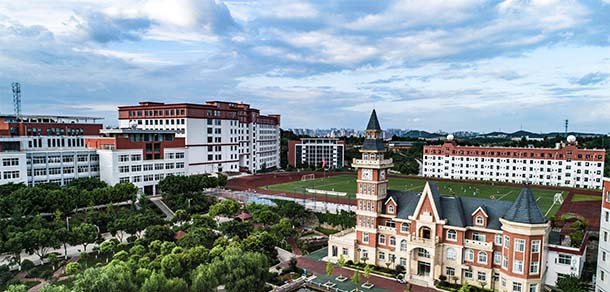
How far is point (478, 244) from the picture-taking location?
27.7 meters

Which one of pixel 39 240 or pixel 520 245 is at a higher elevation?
pixel 520 245

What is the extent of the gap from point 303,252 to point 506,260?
17159 millimetres

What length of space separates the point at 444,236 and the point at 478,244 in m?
2.36

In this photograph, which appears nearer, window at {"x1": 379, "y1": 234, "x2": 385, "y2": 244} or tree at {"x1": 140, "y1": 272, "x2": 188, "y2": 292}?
tree at {"x1": 140, "y1": 272, "x2": 188, "y2": 292}

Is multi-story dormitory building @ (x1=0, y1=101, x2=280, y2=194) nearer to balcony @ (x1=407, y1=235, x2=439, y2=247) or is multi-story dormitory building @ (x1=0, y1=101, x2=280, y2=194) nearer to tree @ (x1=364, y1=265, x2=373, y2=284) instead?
tree @ (x1=364, y1=265, x2=373, y2=284)

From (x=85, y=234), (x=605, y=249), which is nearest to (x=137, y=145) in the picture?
(x=85, y=234)

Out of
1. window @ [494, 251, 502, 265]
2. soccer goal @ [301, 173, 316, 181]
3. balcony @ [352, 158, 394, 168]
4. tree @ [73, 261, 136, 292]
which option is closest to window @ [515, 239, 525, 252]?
window @ [494, 251, 502, 265]

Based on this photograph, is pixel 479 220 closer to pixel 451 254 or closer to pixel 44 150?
pixel 451 254

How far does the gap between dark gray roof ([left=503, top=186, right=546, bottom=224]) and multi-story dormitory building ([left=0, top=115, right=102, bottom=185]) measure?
163 feet

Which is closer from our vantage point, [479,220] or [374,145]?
[479,220]

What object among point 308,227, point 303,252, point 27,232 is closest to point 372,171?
point 303,252

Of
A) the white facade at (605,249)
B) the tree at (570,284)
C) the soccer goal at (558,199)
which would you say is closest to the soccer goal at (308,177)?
the soccer goal at (558,199)

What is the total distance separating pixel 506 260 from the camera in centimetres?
2595

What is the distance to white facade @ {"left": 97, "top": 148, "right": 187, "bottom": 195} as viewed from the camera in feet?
167
